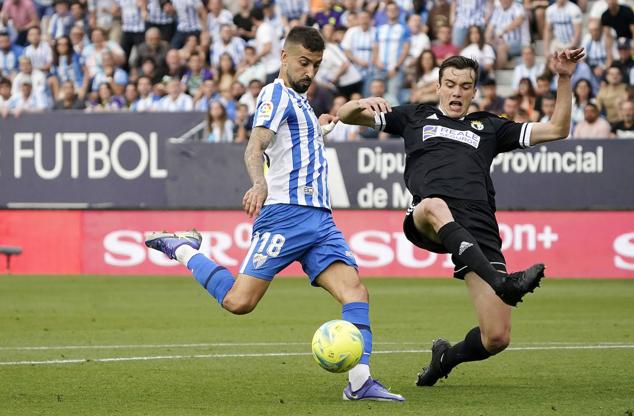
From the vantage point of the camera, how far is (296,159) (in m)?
8.10

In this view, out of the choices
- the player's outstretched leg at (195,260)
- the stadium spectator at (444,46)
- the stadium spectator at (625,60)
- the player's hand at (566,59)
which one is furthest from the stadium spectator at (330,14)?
the player's hand at (566,59)

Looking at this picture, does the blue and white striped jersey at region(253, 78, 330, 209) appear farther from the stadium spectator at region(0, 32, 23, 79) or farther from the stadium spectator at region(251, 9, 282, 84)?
the stadium spectator at region(0, 32, 23, 79)

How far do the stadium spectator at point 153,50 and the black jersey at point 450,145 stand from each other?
1628 cm

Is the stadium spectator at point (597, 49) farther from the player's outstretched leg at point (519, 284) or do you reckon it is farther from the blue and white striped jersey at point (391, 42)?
the player's outstretched leg at point (519, 284)

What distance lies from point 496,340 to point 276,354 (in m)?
2.82

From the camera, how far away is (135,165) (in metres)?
21.5

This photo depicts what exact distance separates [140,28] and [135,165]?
184 inches

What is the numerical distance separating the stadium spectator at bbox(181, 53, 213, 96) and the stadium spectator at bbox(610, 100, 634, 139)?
7488 millimetres

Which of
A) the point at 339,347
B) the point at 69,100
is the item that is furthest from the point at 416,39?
the point at 339,347

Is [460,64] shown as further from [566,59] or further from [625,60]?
[625,60]

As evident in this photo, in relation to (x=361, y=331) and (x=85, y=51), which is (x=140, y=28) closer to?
(x=85, y=51)

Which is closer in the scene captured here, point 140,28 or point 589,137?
point 589,137

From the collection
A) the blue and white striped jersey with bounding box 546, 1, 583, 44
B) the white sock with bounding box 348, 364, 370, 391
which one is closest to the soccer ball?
the white sock with bounding box 348, 364, 370, 391

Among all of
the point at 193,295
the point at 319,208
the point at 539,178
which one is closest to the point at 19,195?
the point at 193,295
